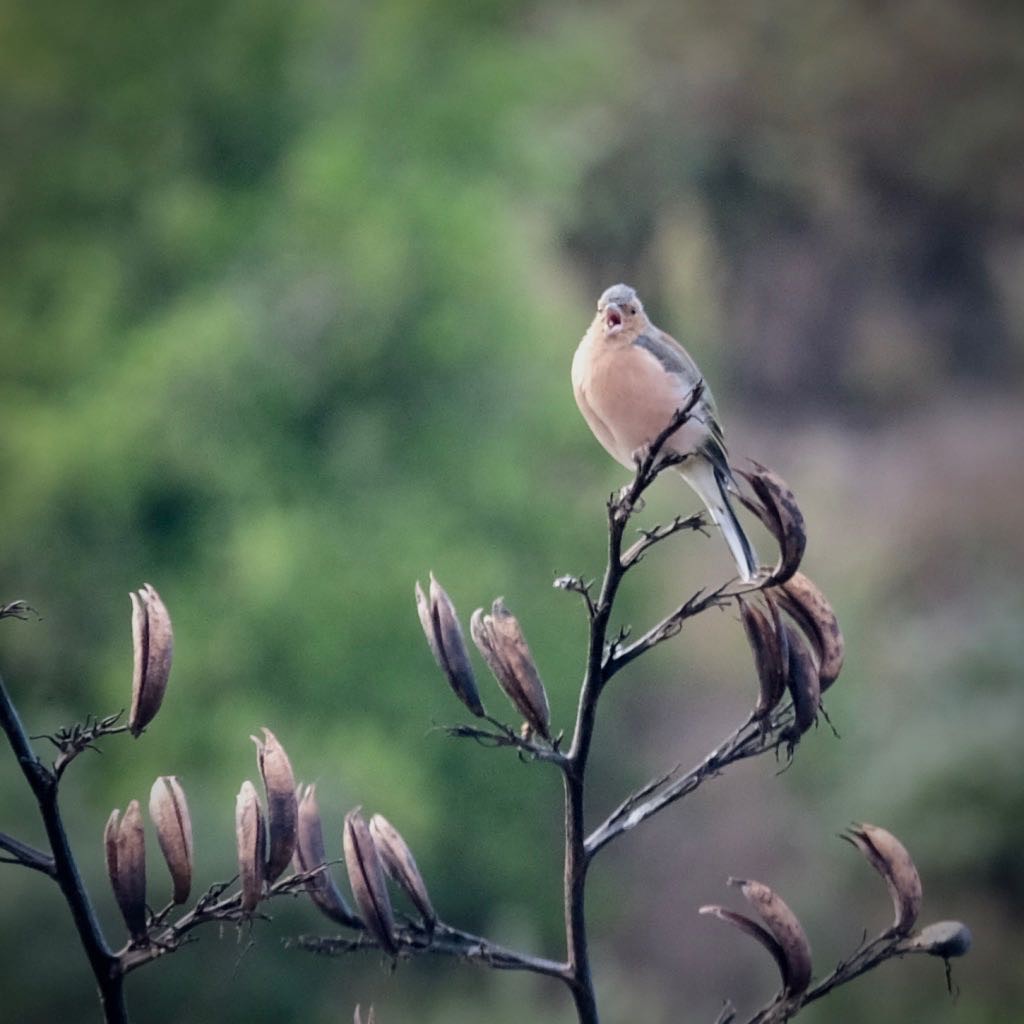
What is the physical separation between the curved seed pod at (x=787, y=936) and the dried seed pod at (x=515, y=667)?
0.20 meters

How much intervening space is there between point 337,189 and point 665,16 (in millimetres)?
4875

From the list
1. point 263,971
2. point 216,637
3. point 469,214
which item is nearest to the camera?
point 263,971

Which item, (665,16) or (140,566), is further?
(665,16)

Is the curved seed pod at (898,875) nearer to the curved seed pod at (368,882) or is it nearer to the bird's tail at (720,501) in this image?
the curved seed pod at (368,882)

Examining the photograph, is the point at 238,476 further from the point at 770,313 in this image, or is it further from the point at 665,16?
the point at 665,16

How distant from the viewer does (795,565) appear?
1.22 m

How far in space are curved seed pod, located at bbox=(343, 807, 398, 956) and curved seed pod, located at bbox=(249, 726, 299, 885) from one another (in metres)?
0.04

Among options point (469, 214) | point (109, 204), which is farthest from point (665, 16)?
point (109, 204)

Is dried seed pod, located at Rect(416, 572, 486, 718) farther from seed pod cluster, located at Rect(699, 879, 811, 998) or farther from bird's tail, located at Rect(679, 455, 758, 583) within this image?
bird's tail, located at Rect(679, 455, 758, 583)

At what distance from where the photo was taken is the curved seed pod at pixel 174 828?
1.15 meters

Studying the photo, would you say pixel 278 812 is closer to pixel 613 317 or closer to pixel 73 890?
pixel 73 890

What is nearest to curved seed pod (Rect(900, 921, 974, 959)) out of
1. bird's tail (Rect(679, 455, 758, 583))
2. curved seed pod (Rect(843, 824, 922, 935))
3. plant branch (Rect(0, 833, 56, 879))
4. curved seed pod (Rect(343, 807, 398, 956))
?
curved seed pod (Rect(843, 824, 922, 935))

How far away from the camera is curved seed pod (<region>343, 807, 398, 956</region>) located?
1134 millimetres

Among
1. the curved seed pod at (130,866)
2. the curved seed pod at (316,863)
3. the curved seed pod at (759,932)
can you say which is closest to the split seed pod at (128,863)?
the curved seed pod at (130,866)
